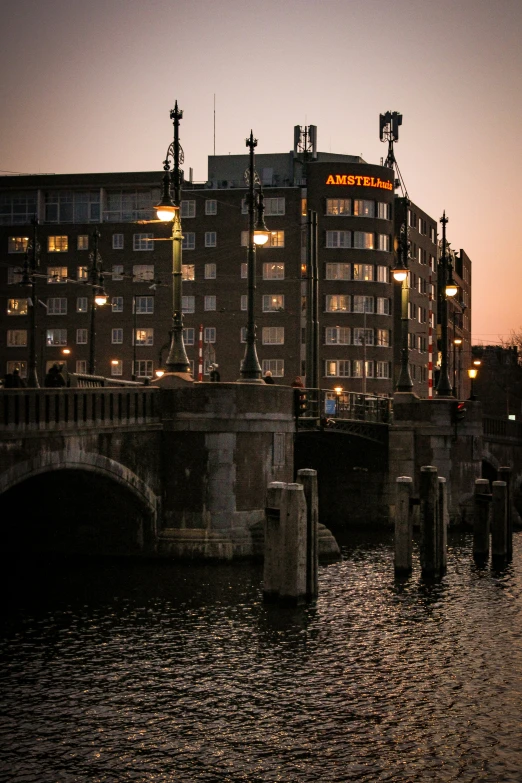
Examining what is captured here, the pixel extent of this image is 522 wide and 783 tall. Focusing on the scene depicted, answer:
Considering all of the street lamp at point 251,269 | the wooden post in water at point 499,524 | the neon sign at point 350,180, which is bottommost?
the wooden post in water at point 499,524

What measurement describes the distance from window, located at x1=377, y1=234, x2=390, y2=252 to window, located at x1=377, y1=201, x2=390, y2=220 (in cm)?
162

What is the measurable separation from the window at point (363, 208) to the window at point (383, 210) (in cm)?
62

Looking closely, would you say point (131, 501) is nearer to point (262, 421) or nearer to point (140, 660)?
point (262, 421)

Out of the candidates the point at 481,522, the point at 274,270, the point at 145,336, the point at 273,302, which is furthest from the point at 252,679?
the point at 145,336

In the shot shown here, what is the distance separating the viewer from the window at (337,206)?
105m

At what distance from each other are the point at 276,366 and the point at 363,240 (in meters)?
13.7

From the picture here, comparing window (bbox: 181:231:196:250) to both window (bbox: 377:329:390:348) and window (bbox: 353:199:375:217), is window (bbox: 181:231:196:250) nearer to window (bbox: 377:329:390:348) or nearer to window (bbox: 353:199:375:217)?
window (bbox: 353:199:375:217)

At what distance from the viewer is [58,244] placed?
112 meters

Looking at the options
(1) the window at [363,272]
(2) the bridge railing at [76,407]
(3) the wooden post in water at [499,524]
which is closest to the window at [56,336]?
(1) the window at [363,272]

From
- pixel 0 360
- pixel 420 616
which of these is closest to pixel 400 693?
pixel 420 616

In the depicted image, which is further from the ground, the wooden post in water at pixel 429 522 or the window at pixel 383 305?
the window at pixel 383 305

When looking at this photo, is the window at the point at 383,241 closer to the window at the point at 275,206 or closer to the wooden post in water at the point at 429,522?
the window at the point at 275,206

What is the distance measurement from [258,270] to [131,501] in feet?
236

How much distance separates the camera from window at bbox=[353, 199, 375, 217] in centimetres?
10550
